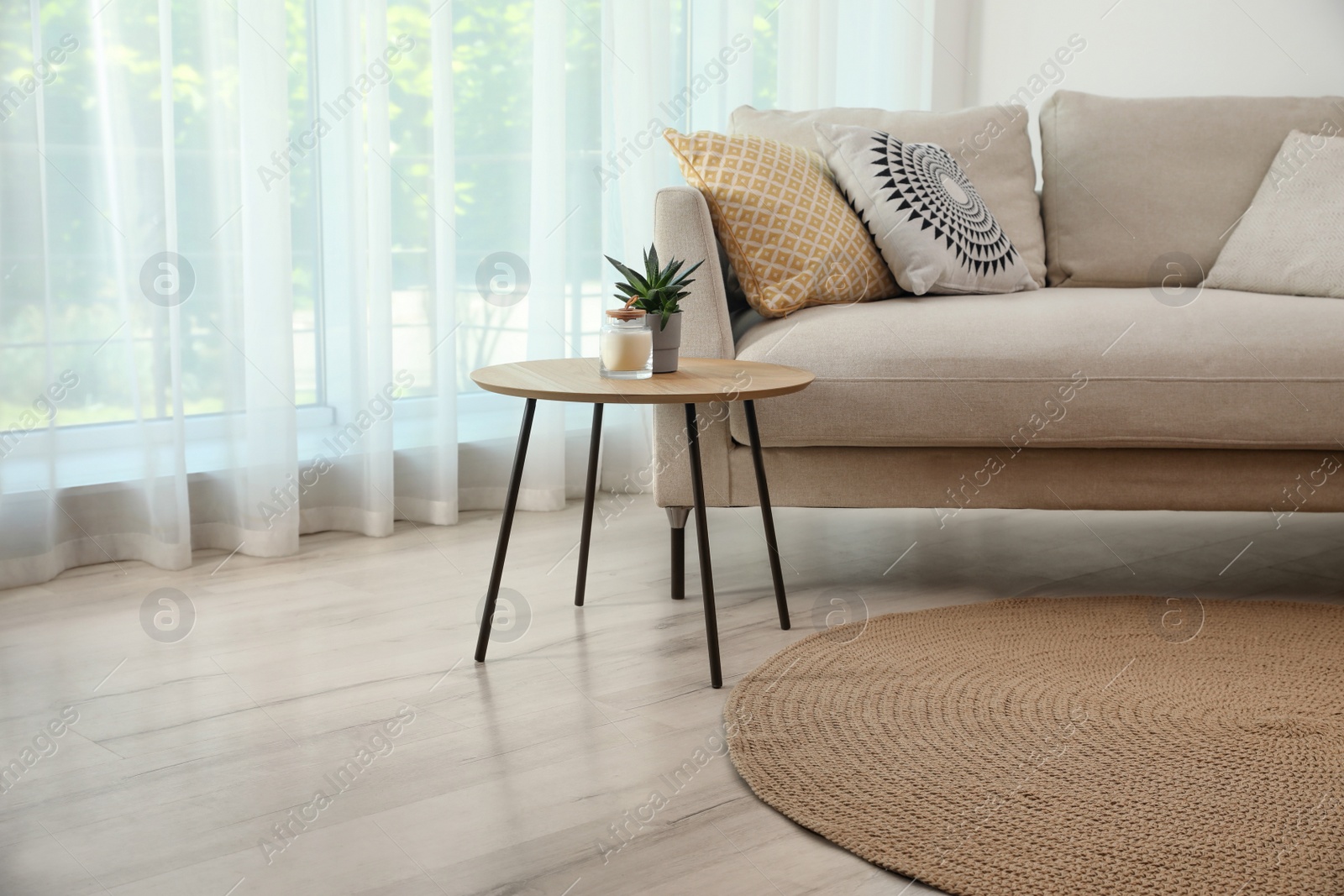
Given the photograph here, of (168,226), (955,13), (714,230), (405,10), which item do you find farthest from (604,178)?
(955,13)

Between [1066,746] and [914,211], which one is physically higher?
[914,211]

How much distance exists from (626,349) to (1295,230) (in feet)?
4.95

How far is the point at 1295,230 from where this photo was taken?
2.24 metres

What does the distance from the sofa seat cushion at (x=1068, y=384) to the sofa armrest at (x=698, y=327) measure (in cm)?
6

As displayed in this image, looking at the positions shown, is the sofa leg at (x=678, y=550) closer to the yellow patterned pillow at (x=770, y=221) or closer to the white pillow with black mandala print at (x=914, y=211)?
the yellow patterned pillow at (x=770, y=221)

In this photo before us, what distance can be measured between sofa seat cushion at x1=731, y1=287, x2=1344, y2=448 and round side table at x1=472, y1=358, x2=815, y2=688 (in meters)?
0.13

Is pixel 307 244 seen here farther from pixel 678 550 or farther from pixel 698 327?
pixel 678 550

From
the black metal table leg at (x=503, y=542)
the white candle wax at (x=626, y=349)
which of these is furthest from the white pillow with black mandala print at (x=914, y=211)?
the black metal table leg at (x=503, y=542)

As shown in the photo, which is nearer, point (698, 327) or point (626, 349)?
point (626, 349)

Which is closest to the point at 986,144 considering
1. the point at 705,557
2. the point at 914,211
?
the point at 914,211

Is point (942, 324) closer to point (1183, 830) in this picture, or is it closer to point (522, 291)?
point (1183, 830)

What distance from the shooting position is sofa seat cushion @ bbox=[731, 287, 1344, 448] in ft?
5.72

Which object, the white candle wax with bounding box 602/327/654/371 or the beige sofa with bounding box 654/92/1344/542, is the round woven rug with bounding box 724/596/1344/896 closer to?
the beige sofa with bounding box 654/92/1344/542

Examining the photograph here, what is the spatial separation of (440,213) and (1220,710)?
171cm
